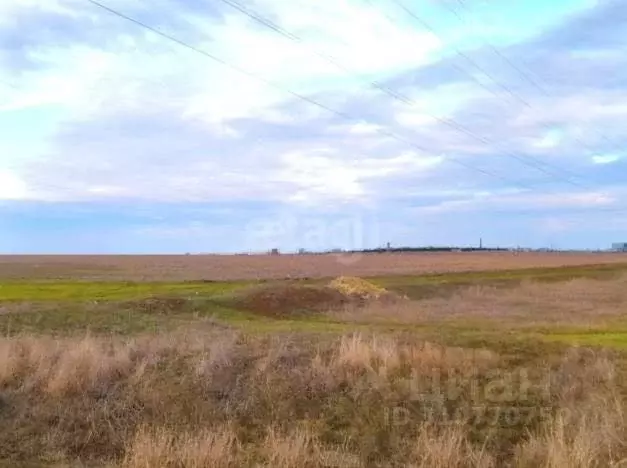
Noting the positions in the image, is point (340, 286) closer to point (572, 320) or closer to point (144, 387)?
point (572, 320)

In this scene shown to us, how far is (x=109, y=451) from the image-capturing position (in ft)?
42.5

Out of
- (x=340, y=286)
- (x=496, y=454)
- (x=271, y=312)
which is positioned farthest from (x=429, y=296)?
(x=496, y=454)

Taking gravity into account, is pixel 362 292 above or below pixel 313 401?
above

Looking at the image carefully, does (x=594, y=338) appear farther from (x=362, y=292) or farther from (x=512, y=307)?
(x=362, y=292)

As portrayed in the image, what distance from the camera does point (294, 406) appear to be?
14992mm

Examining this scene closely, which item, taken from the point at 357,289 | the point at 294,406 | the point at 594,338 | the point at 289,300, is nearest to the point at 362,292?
the point at 357,289

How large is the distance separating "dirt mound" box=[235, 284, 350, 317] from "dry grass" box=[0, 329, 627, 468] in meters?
19.2

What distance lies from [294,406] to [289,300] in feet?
87.1

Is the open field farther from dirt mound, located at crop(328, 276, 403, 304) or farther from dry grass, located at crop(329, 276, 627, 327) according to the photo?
dirt mound, located at crop(328, 276, 403, 304)

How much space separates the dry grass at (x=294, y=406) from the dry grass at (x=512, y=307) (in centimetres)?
1443

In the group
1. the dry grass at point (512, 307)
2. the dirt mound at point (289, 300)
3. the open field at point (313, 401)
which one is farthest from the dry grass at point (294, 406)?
the dirt mound at point (289, 300)

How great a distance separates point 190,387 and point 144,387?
0.95m

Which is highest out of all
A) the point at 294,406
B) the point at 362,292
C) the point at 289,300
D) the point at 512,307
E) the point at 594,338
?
the point at 362,292

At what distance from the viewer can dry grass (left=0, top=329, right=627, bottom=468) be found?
12148 millimetres
